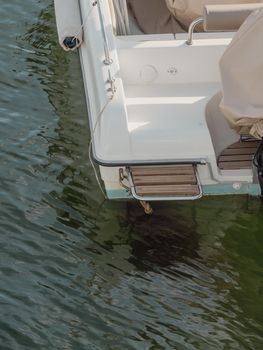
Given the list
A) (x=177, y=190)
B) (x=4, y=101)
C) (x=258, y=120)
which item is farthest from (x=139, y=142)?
(x=4, y=101)

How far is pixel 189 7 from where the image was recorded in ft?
19.7

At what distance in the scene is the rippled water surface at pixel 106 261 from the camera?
461cm

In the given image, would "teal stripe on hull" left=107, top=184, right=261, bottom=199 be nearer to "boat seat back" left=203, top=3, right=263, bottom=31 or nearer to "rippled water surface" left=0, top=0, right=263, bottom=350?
"rippled water surface" left=0, top=0, right=263, bottom=350

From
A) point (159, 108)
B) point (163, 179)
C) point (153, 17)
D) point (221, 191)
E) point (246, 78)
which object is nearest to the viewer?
point (246, 78)

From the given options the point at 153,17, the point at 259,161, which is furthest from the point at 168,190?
the point at 153,17

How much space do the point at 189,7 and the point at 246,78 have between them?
1.27m

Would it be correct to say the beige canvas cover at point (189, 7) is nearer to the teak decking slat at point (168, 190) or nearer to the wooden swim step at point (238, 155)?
the wooden swim step at point (238, 155)

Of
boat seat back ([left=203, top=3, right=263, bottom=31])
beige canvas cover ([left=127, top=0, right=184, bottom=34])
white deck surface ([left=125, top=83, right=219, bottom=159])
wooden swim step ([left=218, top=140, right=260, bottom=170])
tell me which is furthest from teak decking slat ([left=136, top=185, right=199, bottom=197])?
beige canvas cover ([left=127, top=0, right=184, bottom=34])

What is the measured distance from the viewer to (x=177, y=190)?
4934mm

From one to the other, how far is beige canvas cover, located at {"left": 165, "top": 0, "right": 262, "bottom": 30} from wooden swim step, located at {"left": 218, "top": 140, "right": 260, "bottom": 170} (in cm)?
107

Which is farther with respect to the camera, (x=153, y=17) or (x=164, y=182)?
(x=153, y=17)

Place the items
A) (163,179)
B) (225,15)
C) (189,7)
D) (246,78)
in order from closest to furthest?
(246,78) → (163,179) → (225,15) → (189,7)

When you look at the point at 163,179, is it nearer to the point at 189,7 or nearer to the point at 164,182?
the point at 164,182

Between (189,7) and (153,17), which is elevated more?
(189,7)
